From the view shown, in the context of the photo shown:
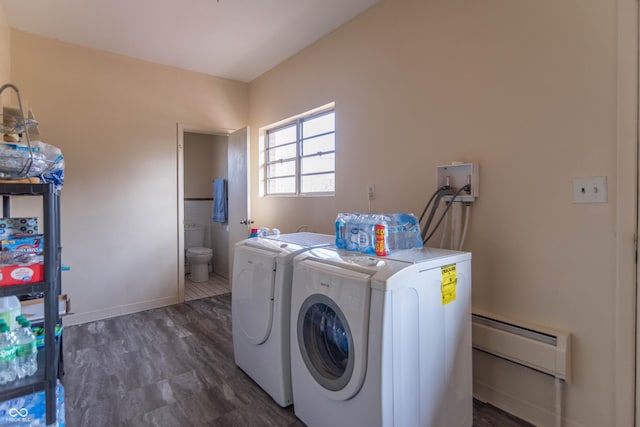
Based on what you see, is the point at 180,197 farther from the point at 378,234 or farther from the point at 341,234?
the point at 378,234

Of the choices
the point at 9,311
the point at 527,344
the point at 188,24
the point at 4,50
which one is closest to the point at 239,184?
the point at 188,24

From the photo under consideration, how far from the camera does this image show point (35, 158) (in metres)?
1.23

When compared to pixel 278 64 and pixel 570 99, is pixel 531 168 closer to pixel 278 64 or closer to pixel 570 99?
pixel 570 99

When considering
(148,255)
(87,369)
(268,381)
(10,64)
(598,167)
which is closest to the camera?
(598,167)

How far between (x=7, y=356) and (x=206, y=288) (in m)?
3.05

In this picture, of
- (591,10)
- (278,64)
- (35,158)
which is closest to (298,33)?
(278,64)

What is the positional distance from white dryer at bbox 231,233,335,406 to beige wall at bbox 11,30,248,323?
1.74 m

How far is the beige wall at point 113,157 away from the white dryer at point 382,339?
238 cm

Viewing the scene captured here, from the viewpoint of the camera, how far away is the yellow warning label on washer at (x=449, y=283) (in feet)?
4.72

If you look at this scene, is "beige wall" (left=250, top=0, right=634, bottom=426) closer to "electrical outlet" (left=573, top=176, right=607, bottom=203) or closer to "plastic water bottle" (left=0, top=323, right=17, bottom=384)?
"electrical outlet" (left=573, top=176, right=607, bottom=203)

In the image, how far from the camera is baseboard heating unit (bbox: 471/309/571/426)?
1.48 meters

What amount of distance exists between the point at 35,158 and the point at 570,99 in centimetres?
227

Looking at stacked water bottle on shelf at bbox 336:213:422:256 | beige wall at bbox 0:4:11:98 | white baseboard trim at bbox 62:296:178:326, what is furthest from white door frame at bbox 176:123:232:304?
stacked water bottle on shelf at bbox 336:213:422:256

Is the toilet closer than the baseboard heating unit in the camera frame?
No
